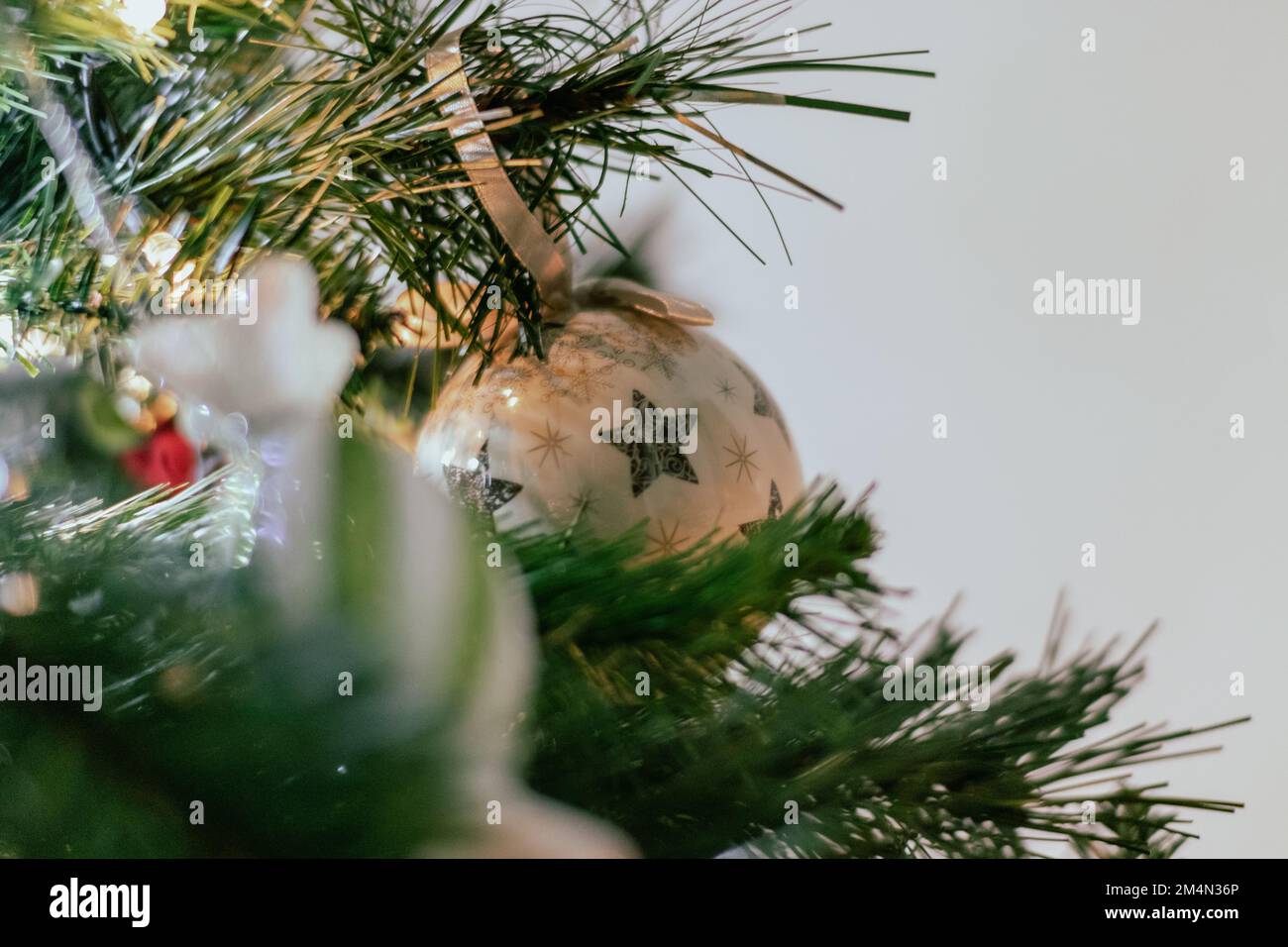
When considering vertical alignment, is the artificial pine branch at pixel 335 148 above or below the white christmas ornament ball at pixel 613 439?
above

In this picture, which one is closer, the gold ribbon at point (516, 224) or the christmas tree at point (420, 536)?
the christmas tree at point (420, 536)

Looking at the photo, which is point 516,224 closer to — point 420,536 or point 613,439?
point 613,439

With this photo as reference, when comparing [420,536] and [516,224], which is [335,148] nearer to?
[516,224]

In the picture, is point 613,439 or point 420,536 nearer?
point 420,536

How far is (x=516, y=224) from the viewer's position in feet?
0.78

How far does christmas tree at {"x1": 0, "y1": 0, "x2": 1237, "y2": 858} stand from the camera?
9 cm

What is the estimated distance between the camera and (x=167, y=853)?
0.09 m

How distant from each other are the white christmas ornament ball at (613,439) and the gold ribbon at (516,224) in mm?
13

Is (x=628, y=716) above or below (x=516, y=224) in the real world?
below

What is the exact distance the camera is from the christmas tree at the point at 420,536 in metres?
0.09

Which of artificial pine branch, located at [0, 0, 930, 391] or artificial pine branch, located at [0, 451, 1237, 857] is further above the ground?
artificial pine branch, located at [0, 0, 930, 391]

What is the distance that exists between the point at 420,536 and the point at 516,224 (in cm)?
16

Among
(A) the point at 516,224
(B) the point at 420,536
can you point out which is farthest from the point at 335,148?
(B) the point at 420,536
